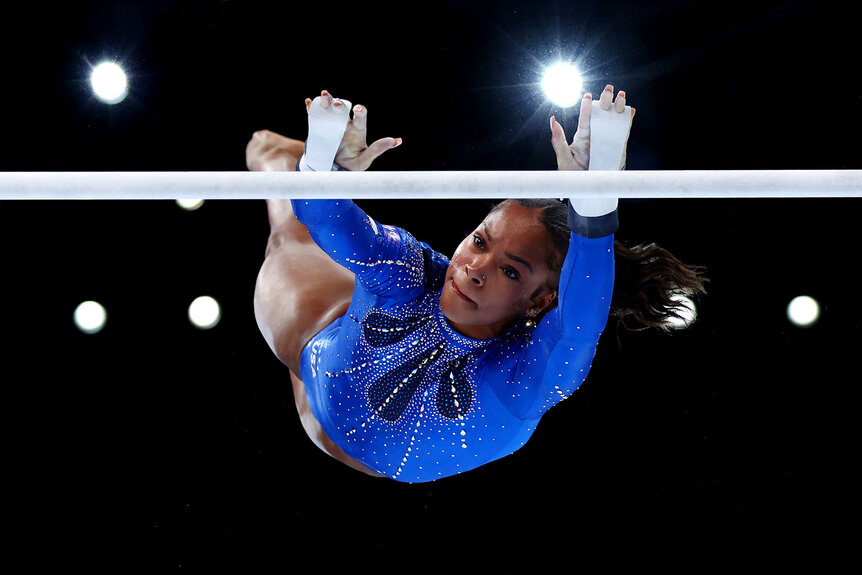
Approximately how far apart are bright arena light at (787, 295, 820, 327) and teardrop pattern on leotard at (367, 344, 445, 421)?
135 cm

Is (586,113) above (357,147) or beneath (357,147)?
beneath

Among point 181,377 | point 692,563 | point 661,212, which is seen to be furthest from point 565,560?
point 181,377

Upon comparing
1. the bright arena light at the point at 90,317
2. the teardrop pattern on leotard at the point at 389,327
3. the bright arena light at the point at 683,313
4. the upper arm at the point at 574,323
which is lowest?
the upper arm at the point at 574,323

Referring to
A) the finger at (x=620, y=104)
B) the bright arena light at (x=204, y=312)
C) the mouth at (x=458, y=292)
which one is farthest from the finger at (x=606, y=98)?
the bright arena light at (x=204, y=312)

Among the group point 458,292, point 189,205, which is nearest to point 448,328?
point 458,292

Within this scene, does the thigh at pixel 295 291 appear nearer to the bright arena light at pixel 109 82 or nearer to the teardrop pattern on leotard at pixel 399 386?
the teardrop pattern on leotard at pixel 399 386

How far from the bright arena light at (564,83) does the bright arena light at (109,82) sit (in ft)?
3.87

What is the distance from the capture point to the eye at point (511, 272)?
1.72 meters

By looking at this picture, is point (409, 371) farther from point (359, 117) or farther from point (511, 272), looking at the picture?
point (359, 117)

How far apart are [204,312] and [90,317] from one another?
0.34 m

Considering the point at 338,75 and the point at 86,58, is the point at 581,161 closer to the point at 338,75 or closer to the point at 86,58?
the point at 338,75

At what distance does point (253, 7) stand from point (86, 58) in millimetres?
489

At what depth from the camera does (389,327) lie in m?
1.82

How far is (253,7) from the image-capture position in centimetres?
257
